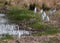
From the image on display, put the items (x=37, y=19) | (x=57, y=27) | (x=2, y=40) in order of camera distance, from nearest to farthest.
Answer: (x=2, y=40) → (x=57, y=27) → (x=37, y=19)

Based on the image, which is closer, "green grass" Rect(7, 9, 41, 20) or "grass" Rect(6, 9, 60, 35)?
"grass" Rect(6, 9, 60, 35)

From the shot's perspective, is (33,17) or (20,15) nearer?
(33,17)

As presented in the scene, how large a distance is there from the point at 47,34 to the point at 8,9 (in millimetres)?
16388

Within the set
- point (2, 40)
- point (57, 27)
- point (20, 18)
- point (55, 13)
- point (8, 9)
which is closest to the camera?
point (2, 40)

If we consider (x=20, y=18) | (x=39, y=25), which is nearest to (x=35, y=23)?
(x=39, y=25)

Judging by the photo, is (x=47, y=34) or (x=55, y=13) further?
(x=55, y=13)

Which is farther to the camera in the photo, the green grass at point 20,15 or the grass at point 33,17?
the green grass at point 20,15

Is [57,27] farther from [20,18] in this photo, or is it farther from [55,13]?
[55,13]

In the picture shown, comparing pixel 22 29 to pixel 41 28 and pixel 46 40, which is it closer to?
pixel 41 28

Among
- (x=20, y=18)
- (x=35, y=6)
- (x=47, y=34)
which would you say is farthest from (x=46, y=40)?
(x=35, y=6)

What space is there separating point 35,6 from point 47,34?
16.1 meters

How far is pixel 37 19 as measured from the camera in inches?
1057

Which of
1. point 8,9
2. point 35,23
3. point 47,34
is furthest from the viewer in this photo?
point 8,9

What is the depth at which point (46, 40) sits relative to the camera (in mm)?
17969
